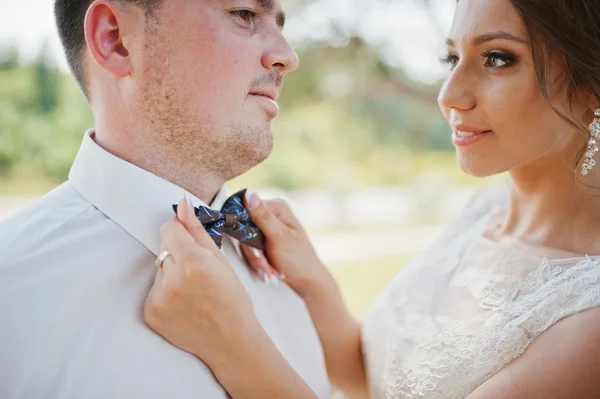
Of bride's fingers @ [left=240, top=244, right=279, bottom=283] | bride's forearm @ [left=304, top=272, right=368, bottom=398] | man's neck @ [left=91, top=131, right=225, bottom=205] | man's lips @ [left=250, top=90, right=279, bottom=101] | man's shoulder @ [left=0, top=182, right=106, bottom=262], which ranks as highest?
man's lips @ [left=250, top=90, right=279, bottom=101]

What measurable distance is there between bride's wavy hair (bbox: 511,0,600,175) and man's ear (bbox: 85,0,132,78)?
105cm

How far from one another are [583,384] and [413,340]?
0.59 metres

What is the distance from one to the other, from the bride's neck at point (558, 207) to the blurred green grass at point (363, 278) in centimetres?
543

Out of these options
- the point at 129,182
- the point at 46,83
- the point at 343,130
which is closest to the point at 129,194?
the point at 129,182

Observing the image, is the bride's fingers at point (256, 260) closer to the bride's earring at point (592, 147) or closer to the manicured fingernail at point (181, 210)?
the manicured fingernail at point (181, 210)

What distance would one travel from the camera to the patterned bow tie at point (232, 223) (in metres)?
1.54

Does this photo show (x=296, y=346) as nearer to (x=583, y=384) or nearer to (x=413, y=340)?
(x=413, y=340)

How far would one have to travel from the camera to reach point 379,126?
12.8 m

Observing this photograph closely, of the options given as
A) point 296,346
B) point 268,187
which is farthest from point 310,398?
point 268,187

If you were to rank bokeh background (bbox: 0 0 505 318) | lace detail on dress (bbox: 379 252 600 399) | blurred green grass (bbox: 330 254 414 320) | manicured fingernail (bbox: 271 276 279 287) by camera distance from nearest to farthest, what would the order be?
lace detail on dress (bbox: 379 252 600 399) → manicured fingernail (bbox: 271 276 279 287) → bokeh background (bbox: 0 0 505 318) → blurred green grass (bbox: 330 254 414 320)

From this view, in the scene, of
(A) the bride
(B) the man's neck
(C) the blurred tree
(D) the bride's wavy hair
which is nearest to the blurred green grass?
(C) the blurred tree

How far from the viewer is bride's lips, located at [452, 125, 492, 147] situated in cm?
188

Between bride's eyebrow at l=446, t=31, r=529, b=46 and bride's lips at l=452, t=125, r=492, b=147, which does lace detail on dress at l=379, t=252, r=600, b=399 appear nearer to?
bride's lips at l=452, t=125, r=492, b=147

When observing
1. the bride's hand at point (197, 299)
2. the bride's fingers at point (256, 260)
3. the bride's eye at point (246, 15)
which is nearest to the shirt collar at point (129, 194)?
the bride's hand at point (197, 299)
